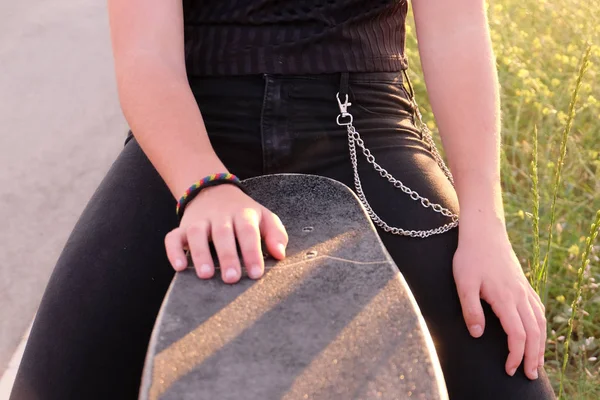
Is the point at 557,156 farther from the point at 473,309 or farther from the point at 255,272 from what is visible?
the point at 255,272

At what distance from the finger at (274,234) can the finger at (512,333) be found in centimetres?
35

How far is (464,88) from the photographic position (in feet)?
3.95

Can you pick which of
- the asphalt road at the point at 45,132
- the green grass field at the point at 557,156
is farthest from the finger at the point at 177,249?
the asphalt road at the point at 45,132

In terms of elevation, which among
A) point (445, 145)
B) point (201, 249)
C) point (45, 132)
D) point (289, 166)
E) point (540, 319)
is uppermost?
point (201, 249)

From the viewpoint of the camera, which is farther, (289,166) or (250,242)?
(289,166)

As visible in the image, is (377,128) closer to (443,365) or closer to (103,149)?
(443,365)

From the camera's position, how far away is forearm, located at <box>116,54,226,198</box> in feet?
3.37

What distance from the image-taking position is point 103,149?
2.82 m

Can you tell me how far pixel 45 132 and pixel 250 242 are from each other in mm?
2281

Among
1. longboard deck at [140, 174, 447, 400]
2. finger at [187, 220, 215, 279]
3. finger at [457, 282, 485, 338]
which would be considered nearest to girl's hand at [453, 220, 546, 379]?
finger at [457, 282, 485, 338]

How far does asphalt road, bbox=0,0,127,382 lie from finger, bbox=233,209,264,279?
126 centimetres

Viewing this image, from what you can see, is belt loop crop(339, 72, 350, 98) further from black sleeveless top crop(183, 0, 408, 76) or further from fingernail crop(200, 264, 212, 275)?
fingernail crop(200, 264, 212, 275)

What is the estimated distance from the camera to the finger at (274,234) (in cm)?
91

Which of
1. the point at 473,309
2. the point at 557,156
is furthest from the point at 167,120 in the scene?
the point at 557,156
